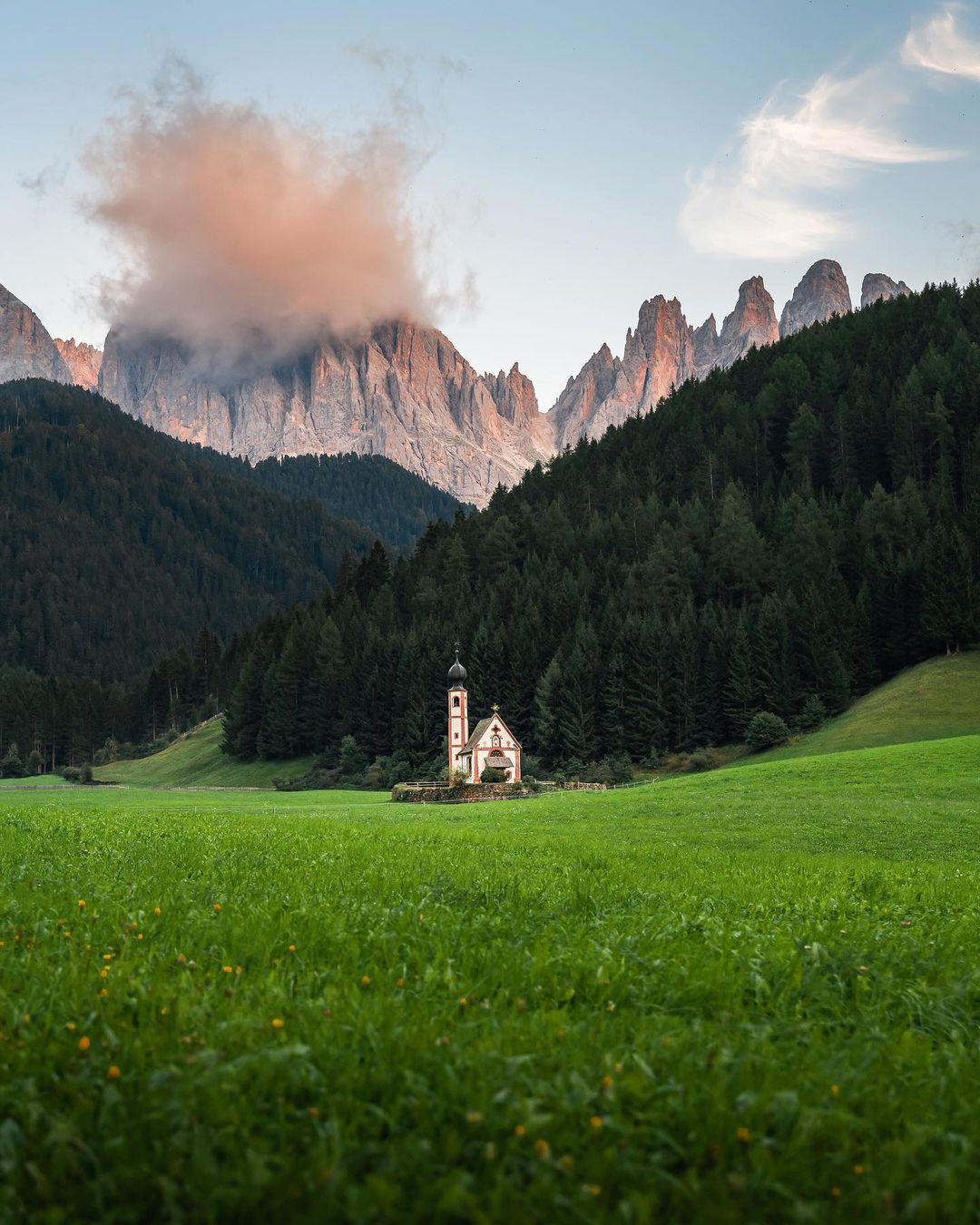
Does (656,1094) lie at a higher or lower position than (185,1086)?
lower

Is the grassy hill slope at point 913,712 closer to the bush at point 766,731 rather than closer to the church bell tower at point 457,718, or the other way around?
the bush at point 766,731

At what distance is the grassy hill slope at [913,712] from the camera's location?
62.2m

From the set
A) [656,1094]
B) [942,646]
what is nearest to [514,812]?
[656,1094]

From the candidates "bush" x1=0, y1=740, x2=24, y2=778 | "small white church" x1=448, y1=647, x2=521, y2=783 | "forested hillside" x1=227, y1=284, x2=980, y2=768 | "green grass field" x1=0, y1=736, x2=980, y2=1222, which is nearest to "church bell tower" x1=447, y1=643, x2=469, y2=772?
"small white church" x1=448, y1=647, x2=521, y2=783

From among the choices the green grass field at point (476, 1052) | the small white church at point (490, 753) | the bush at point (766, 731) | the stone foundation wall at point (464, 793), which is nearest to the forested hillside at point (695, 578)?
the bush at point (766, 731)

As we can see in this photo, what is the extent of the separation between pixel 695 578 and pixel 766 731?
3303 cm

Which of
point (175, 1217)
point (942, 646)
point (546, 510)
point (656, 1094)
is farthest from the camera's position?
point (546, 510)

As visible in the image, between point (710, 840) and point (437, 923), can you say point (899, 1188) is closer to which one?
point (437, 923)

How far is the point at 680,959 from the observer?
675 cm

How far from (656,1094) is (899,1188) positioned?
109 centimetres

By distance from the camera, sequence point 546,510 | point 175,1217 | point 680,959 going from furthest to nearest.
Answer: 1. point 546,510
2. point 680,959
3. point 175,1217

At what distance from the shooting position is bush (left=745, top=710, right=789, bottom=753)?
70062mm

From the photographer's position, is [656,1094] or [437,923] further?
[437,923]

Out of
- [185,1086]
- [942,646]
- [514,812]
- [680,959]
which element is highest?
[942,646]
